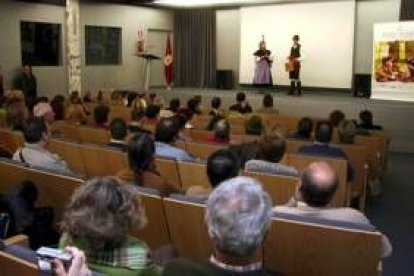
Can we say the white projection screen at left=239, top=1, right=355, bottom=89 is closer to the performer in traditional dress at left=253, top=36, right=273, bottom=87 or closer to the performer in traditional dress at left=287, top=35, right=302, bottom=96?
the performer in traditional dress at left=253, top=36, right=273, bottom=87

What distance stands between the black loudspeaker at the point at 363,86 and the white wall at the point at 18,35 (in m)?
6.59

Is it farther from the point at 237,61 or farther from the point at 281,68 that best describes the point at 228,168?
the point at 237,61

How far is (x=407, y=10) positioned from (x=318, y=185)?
32.7ft

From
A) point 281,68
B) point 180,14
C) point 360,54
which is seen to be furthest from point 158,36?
point 360,54

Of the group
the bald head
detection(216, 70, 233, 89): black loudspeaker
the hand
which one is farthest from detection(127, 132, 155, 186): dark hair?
detection(216, 70, 233, 89): black loudspeaker

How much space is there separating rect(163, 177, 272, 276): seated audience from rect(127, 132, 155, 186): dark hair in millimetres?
1535

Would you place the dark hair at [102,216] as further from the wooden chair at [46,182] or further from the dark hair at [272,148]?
the dark hair at [272,148]

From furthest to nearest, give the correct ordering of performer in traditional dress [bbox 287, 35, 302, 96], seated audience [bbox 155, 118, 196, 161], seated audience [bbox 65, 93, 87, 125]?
performer in traditional dress [bbox 287, 35, 302, 96] < seated audience [bbox 65, 93, 87, 125] < seated audience [bbox 155, 118, 196, 161]

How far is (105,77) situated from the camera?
→ 44.3ft

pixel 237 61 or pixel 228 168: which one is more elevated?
pixel 237 61

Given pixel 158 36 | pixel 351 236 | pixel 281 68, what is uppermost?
pixel 158 36

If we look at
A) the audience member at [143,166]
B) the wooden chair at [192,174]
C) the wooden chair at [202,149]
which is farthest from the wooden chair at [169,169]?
the wooden chair at [202,149]

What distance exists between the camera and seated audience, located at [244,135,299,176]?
136 inches

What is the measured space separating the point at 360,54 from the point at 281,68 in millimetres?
1916
